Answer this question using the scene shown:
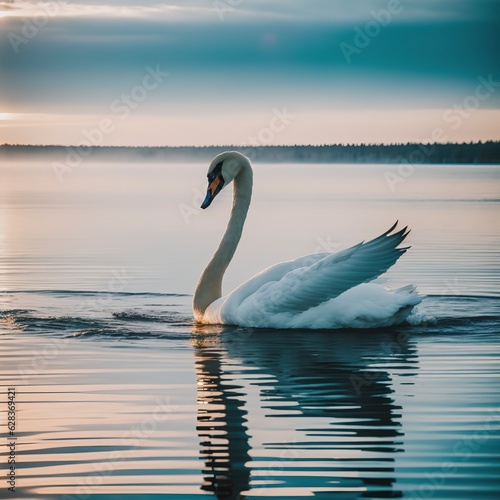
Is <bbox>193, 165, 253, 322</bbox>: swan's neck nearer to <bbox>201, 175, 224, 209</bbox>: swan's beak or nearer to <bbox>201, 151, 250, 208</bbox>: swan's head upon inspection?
<bbox>201, 151, 250, 208</bbox>: swan's head

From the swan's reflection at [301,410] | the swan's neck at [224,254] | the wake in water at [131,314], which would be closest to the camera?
the swan's reflection at [301,410]

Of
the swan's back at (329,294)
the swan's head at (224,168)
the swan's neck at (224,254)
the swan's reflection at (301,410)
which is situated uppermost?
the swan's head at (224,168)

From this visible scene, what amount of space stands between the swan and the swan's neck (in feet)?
1.08

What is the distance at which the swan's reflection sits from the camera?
8.61m

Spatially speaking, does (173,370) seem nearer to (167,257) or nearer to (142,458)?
(142,458)

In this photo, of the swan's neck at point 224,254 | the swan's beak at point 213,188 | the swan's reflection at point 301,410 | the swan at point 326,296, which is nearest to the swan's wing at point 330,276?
the swan at point 326,296

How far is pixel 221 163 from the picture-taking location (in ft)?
56.3

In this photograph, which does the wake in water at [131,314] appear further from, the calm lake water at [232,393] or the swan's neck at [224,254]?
the swan's neck at [224,254]

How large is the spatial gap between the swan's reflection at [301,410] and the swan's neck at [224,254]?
1006mm

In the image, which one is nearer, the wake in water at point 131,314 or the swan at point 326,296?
the swan at point 326,296

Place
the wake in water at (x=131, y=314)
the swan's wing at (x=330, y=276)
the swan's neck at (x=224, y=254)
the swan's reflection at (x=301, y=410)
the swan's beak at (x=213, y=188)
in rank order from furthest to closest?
the swan's beak at (x=213, y=188), the swan's neck at (x=224, y=254), the wake in water at (x=131, y=314), the swan's wing at (x=330, y=276), the swan's reflection at (x=301, y=410)

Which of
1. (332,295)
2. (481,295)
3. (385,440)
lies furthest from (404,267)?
(385,440)

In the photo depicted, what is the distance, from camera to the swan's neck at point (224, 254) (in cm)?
1644

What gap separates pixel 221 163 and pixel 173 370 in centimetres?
512
